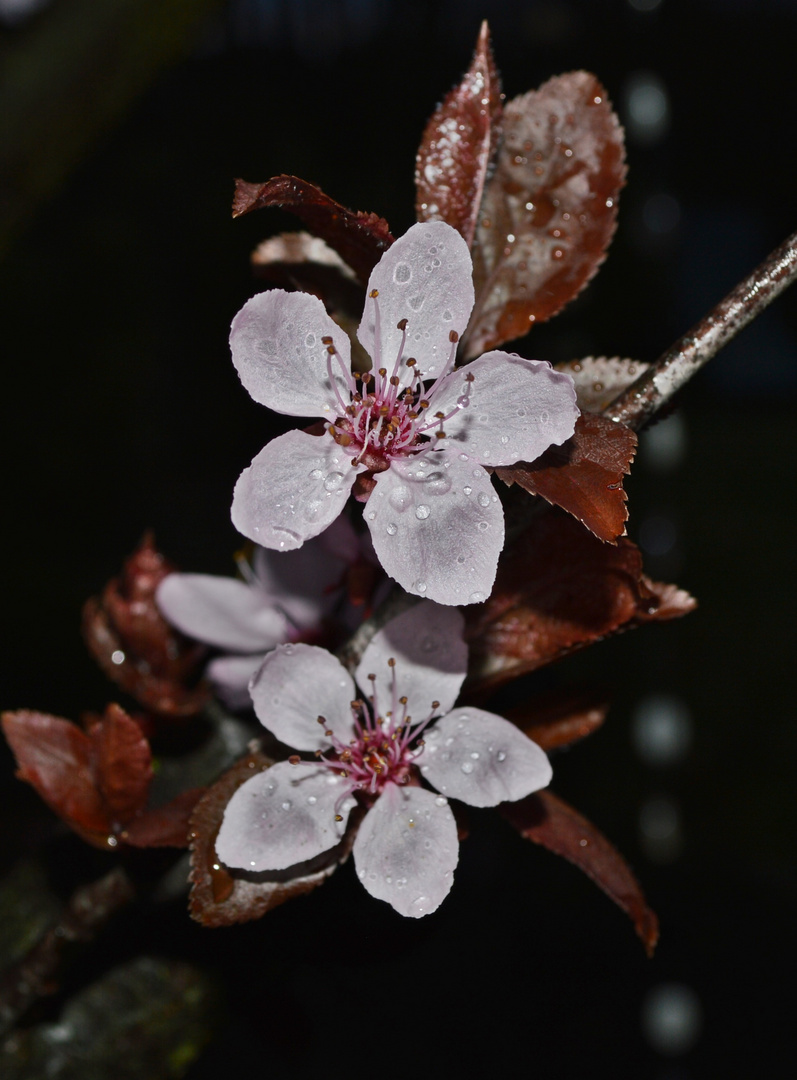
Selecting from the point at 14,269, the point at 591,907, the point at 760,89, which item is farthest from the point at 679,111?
the point at 591,907

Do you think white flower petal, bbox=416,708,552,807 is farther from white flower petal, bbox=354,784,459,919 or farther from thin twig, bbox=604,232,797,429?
thin twig, bbox=604,232,797,429

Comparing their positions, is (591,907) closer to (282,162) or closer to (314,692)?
(314,692)

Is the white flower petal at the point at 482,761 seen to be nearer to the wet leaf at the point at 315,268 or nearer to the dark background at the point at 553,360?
the wet leaf at the point at 315,268

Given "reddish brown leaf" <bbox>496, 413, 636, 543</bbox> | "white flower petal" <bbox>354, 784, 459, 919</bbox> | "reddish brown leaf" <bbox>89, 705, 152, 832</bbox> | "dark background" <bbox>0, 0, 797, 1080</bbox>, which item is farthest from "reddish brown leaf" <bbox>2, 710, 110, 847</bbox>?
"dark background" <bbox>0, 0, 797, 1080</bbox>

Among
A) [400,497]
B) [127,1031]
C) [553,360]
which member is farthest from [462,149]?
[553,360]

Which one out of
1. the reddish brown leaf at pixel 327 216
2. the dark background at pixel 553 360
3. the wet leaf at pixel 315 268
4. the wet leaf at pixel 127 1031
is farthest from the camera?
the dark background at pixel 553 360

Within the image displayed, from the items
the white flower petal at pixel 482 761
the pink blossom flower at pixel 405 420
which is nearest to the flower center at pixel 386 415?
the pink blossom flower at pixel 405 420
